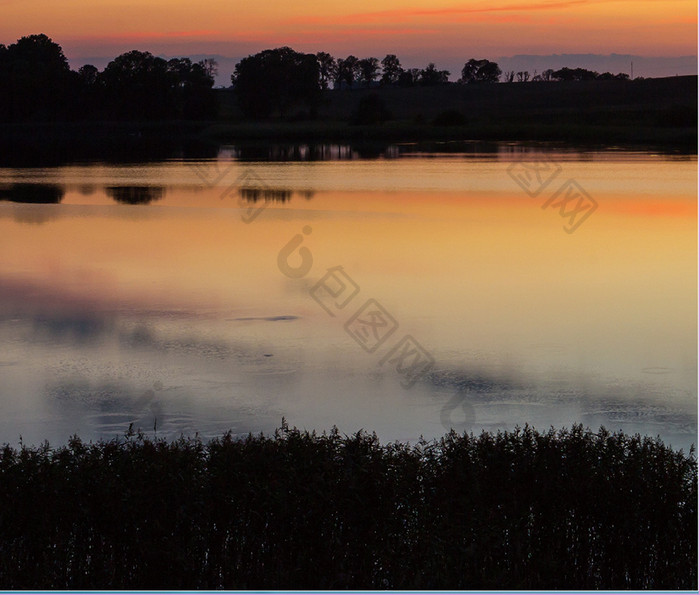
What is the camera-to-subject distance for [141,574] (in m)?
7.36

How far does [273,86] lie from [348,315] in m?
115

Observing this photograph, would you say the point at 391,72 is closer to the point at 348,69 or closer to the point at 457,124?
the point at 348,69

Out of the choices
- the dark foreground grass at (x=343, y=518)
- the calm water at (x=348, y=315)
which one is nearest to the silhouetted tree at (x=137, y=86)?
the calm water at (x=348, y=315)

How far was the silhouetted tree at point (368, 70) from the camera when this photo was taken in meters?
174

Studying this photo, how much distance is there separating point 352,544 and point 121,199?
3061cm

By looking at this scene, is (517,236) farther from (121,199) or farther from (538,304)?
(121,199)

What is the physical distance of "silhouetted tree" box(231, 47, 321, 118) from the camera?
127938 millimetres

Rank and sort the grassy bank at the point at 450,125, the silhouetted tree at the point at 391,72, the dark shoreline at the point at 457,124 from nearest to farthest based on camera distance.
A: the grassy bank at the point at 450,125
the dark shoreline at the point at 457,124
the silhouetted tree at the point at 391,72

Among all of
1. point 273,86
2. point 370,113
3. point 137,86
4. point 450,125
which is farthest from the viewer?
point 273,86

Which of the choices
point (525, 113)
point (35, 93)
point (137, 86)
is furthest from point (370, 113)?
point (35, 93)

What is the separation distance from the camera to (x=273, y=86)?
127938 millimetres

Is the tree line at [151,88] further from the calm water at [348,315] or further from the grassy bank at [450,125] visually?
the calm water at [348,315]

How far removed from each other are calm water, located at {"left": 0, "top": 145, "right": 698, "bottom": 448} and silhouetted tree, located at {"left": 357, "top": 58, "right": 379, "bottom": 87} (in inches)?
5599

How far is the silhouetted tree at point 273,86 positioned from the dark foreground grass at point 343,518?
12179 centimetres
